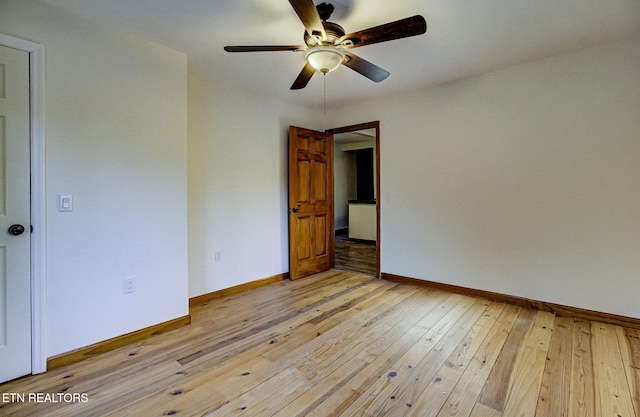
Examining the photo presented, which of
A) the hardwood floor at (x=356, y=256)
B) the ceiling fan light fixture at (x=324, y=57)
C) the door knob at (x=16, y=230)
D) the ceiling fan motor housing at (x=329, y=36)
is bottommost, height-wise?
the hardwood floor at (x=356, y=256)

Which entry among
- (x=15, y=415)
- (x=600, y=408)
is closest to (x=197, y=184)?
(x=15, y=415)

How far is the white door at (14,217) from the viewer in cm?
180

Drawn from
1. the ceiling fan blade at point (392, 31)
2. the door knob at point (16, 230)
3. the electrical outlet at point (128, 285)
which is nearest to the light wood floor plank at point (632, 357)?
the ceiling fan blade at point (392, 31)

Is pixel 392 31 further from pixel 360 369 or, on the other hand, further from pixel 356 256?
pixel 356 256

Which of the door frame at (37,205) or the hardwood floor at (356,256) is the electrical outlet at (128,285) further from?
the hardwood floor at (356,256)

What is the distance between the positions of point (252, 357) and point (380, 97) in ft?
11.0

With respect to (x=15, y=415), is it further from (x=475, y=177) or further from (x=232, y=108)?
(x=475, y=177)

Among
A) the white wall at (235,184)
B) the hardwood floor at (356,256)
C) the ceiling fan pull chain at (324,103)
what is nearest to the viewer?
the white wall at (235,184)

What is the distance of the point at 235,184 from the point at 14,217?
1876 mm

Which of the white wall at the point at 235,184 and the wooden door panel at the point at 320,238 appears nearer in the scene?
the white wall at the point at 235,184

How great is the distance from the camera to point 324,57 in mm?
1934

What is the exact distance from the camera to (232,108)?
338 cm

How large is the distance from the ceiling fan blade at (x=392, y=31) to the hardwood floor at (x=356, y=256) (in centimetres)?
303

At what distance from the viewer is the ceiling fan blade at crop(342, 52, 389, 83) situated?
6.73ft
